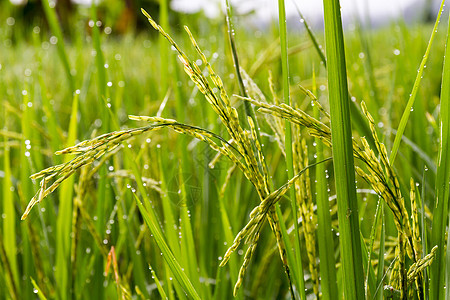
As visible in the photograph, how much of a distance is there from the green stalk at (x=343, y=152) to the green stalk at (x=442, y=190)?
102 mm

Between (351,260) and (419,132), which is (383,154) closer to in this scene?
(351,260)

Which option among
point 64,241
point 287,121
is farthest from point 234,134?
point 64,241

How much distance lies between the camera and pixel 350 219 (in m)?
0.40

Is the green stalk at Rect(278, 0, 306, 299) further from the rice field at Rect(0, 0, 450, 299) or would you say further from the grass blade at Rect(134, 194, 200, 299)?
the grass blade at Rect(134, 194, 200, 299)

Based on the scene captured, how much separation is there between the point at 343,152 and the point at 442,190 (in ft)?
0.45

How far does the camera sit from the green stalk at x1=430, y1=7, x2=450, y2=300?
17.5 inches

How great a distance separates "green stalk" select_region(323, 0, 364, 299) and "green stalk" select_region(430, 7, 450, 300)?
0.33 feet

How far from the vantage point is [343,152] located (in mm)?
384

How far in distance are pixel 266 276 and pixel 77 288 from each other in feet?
1.18

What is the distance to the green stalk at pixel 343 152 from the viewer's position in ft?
1.21

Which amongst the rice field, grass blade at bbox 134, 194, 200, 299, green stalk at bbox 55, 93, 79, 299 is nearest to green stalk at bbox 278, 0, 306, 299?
the rice field

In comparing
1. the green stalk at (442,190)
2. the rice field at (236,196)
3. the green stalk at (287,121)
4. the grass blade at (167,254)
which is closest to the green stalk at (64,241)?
the rice field at (236,196)

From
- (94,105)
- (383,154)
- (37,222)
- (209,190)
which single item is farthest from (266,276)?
(94,105)

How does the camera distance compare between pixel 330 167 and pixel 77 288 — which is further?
pixel 330 167
